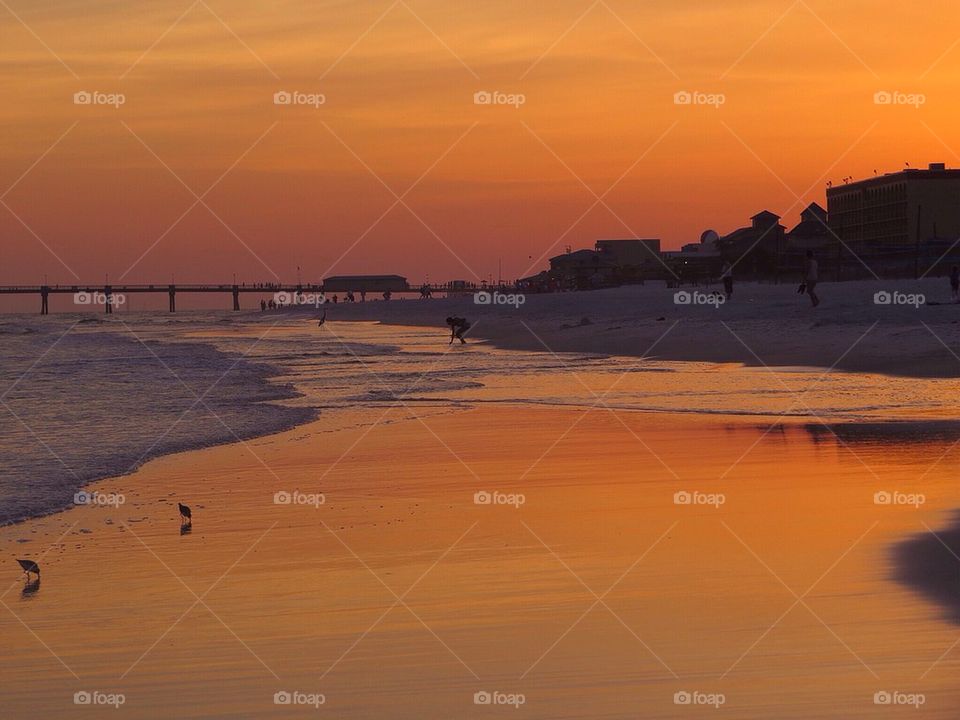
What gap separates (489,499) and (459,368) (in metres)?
26.9

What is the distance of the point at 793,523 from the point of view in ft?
39.6

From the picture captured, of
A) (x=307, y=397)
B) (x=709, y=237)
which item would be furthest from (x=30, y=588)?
(x=709, y=237)

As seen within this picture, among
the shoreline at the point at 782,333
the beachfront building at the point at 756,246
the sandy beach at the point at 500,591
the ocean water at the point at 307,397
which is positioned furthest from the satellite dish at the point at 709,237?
the sandy beach at the point at 500,591

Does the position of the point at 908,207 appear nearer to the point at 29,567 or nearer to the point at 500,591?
the point at 500,591

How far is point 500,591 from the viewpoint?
9656 millimetres

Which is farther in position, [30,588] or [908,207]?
[908,207]

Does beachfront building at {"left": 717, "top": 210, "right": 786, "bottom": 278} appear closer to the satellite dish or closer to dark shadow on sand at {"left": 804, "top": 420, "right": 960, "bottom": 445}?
the satellite dish

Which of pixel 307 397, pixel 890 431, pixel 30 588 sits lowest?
pixel 30 588

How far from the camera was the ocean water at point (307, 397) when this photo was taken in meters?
19.1

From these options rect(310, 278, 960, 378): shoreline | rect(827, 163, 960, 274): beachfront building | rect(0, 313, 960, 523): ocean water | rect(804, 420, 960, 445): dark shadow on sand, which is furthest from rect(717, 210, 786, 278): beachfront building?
rect(804, 420, 960, 445): dark shadow on sand

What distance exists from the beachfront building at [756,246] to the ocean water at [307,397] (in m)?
74.1

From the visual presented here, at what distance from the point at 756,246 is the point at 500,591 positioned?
135 meters

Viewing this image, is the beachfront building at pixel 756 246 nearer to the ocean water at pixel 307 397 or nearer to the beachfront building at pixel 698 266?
the beachfront building at pixel 698 266

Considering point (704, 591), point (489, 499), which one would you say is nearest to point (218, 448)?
point (489, 499)
